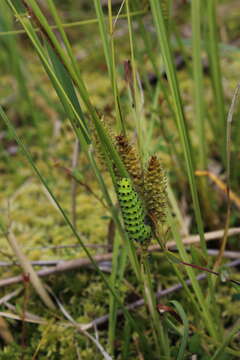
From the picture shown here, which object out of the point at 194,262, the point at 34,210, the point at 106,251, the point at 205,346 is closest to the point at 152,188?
the point at 194,262

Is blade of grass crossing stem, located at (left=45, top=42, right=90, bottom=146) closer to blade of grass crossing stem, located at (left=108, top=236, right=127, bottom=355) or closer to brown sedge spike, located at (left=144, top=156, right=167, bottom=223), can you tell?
brown sedge spike, located at (left=144, top=156, right=167, bottom=223)

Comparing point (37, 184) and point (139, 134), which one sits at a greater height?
point (139, 134)

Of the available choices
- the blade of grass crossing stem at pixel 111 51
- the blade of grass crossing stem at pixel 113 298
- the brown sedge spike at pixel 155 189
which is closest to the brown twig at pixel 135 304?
the blade of grass crossing stem at pixel 113 298

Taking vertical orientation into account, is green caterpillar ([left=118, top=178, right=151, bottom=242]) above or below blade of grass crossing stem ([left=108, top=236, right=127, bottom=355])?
above

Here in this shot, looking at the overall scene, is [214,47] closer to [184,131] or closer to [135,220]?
[184,131]

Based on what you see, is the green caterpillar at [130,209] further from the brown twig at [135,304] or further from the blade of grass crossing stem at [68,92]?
the brown twig at [135,304]

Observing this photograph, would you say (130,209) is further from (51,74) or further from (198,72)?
(198,72)

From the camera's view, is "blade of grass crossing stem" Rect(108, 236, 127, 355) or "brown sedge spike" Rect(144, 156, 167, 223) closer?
"brown sedge spike" Rect(144, 156, 167, 223)

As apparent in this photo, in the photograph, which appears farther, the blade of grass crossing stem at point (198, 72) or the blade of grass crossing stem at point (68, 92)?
the blade of grass crossing stem at point (198, 72)

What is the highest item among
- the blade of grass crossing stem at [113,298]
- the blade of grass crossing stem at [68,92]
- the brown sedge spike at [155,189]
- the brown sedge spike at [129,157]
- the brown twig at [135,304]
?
the blade of grass crossing stem at [68,92]

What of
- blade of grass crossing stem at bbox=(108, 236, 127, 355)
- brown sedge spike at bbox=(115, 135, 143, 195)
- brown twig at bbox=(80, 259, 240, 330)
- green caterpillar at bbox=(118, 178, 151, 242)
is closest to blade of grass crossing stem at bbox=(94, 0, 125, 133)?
brown sedge spike at bbox=(115, 135, 143, 195)

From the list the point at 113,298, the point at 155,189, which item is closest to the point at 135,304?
the point at 113,298
